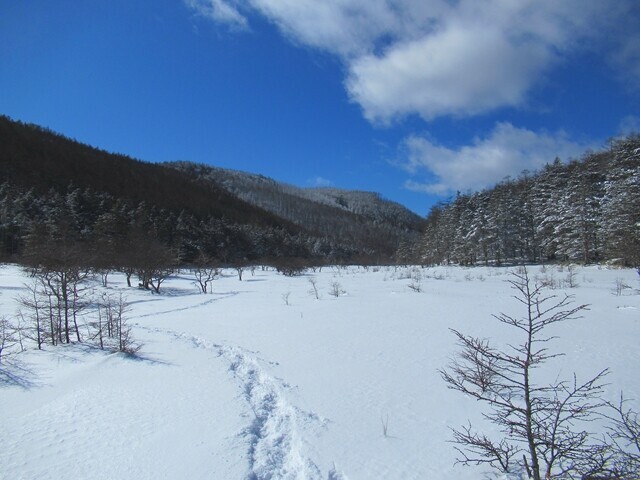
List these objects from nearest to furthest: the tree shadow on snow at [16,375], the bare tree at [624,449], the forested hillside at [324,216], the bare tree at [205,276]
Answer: the bare tree at [624,449] < the tree shadow on snow at [16,375] < the bare tree at [205,276] < the forested hillside at [324,216]

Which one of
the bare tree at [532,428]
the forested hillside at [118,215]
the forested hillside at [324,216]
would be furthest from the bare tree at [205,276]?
the forested hillside at [324,216]

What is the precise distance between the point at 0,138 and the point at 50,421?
105628 millimetres

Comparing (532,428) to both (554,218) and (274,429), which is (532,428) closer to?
(274,429)

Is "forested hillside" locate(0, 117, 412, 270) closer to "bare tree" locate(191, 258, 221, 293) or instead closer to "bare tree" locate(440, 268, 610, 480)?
"bare tree" locate(191, 258, 221, 293)

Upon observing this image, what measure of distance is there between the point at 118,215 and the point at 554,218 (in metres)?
63.1

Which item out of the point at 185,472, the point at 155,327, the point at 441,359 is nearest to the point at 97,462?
the point at 185,472

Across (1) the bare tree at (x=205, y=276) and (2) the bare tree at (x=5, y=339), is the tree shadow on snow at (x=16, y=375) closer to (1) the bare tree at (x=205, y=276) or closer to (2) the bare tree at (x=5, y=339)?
(2) the bare tree at (x=5, y=339)

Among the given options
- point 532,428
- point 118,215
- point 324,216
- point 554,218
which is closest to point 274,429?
point 532,428

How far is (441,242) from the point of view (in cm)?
5684

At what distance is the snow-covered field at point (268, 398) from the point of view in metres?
5.00

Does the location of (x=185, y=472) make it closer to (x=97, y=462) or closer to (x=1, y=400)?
(x=97, y=462)

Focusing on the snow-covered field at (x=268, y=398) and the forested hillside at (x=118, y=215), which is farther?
the forested hillside at (x=118, y=215)

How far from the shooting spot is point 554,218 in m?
40.2

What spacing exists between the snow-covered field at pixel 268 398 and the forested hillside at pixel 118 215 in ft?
31.7
